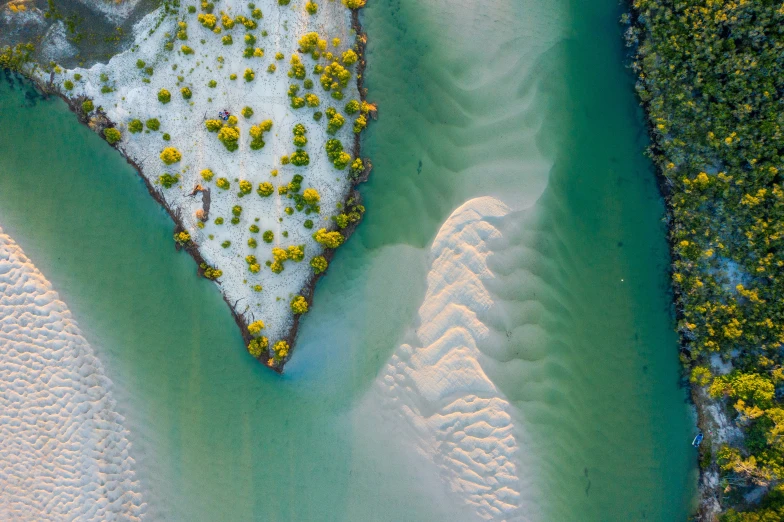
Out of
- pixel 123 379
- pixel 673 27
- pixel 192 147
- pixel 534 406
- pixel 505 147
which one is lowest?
pixel 123 379

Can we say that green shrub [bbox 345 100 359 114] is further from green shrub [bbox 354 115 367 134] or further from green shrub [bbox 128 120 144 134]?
green shrub [bbox 128 120 144 134]

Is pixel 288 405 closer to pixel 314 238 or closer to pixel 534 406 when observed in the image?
pixel 314 238

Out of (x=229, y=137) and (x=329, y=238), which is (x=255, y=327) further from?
(x=229, y=137)

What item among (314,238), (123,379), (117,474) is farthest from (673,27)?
(117,474)

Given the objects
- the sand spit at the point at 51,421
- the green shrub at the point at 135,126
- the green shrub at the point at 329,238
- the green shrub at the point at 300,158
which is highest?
the green shrub at the point at 300,158

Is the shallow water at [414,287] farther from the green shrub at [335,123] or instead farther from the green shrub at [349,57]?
the green shrub at [335,123]

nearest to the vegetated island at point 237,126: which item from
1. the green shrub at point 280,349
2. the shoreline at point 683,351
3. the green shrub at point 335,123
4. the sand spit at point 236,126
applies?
the sand spit at point 236,126

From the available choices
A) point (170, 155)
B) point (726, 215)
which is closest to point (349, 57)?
point (170, 155)
